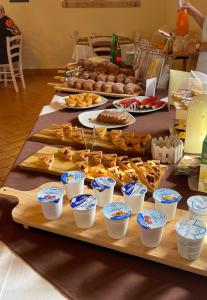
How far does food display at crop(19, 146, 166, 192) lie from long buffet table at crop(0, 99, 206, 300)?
5.2 inches

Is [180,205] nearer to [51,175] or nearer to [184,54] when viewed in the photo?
[51,175]

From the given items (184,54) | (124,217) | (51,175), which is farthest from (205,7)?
(124,217)

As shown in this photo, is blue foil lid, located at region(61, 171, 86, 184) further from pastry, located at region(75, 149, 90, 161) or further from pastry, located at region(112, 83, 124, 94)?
pastry, located at region(112, 83, 124, 94)

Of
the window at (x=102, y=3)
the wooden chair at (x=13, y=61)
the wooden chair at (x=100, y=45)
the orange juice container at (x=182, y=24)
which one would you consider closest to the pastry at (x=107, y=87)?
the orange juice container at (x=182, y=24)

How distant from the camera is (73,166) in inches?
43.5

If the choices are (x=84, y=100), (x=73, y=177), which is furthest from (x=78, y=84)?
(x=73, y=177)

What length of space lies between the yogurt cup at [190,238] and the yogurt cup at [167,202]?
0.08 m

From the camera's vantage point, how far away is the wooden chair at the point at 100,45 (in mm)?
3798

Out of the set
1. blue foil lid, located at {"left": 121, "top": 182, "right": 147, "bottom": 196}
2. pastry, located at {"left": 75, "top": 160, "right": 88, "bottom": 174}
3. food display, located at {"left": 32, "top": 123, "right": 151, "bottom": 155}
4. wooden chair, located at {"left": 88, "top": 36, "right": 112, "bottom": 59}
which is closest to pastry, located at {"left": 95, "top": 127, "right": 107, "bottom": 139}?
food display, located at {"left": 32, "top": 123, "right": 151, "bottom": 155}

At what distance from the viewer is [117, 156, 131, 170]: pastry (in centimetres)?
106

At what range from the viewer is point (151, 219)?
29.5 inches

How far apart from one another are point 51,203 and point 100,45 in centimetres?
355

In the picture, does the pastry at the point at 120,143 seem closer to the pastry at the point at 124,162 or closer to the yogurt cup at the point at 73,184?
the pastry at the point at 124,162

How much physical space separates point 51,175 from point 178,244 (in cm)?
49
